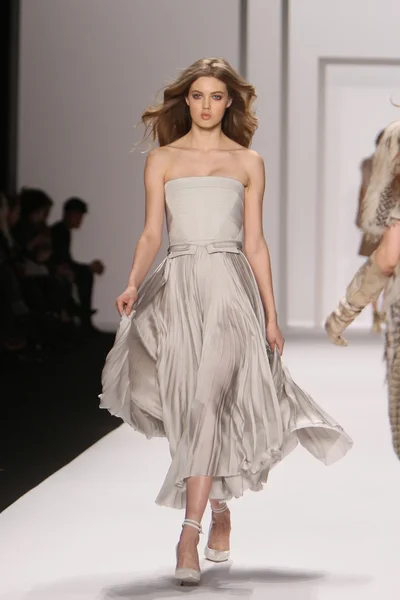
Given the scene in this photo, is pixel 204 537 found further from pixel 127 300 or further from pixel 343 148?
pixel 343 148

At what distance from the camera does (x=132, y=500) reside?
3.48 metres

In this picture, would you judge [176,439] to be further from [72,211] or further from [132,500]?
[72,211]

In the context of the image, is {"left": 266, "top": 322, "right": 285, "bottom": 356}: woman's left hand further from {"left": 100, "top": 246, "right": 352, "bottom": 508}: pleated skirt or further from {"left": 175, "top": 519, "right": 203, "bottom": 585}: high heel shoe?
{"left": 175, "top": 519, "right": 203, "bottom": 585}: high heel shoe

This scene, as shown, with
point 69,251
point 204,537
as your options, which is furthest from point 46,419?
point 69,251

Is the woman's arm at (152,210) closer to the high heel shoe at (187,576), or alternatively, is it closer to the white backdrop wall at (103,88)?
the high heel shoe at (187,576)

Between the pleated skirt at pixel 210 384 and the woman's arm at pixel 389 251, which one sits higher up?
the woman's arm at pixel 389 251

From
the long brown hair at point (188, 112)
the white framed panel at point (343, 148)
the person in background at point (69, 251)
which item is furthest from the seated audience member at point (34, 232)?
the long brown hair at point (188, 112)

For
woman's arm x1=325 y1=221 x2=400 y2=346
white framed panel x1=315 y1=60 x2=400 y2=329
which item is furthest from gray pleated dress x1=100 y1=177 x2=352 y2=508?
white framed panel x1=315 y1=60 x2=400 y2=329

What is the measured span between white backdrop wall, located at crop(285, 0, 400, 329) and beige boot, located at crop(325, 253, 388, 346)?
8.26 meters

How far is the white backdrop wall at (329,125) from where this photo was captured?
10.7 metres

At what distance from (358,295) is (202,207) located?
0.54m

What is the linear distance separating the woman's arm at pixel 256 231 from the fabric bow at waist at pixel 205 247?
48 mm

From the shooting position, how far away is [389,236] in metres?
2.24

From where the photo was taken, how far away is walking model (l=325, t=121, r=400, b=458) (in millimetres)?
2219
